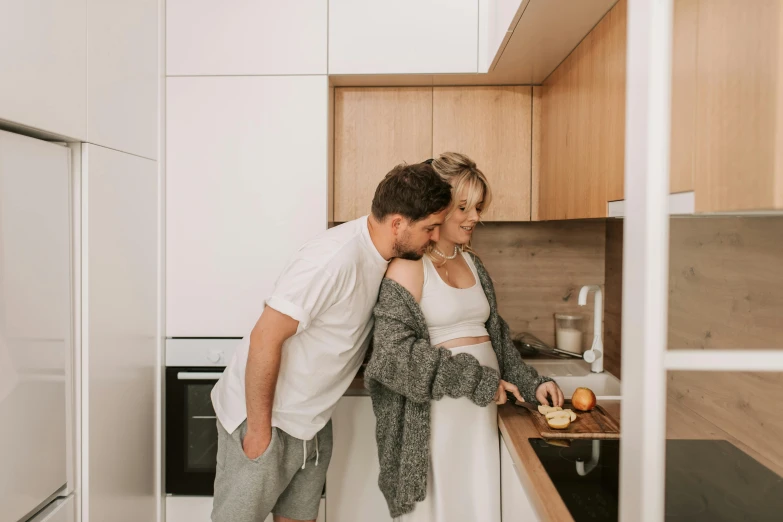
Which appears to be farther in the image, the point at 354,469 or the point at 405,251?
the point at 354,469

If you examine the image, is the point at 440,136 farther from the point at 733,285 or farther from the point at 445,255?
the point at 733,285

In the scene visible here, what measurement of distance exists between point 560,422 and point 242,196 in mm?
1240

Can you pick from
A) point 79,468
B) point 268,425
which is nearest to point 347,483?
point 268,425

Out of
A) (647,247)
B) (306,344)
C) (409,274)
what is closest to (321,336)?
(306,344)

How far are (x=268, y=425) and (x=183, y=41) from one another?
1298mm

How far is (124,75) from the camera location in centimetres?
169

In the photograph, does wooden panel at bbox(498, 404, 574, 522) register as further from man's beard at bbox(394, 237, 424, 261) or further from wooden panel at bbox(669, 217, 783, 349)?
man's beard at bbox(394, 237, 424, 261)

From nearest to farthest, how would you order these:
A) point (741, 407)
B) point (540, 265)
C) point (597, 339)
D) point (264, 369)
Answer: point (741, 407), point (264, 369), point (597, 339), point (540, 265)

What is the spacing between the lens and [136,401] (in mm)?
1838

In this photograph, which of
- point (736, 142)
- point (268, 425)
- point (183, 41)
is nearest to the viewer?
point (736, 142)

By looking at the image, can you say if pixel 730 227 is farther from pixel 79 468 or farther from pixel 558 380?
pixel 79 468

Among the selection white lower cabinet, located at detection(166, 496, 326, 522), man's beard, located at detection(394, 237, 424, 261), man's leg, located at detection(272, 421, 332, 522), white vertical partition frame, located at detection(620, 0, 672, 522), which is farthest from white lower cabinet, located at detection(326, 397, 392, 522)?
white vertical partition frame, located at detection(620, 0, 672, 522)

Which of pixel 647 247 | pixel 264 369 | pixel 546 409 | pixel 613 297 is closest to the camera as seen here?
pixel 647 247

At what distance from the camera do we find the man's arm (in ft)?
5.00
